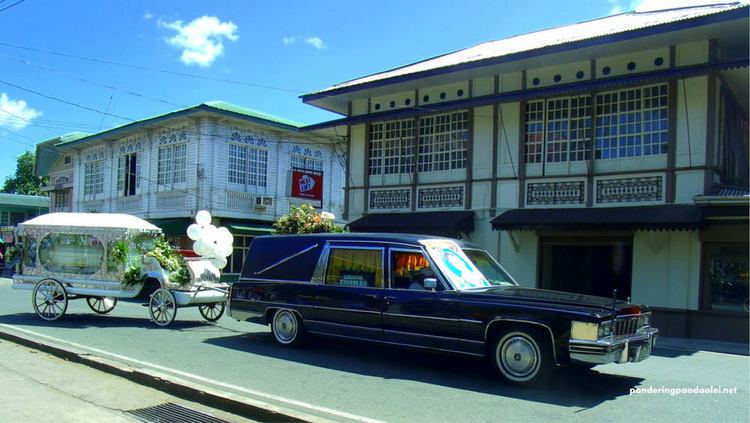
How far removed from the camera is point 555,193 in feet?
51.7

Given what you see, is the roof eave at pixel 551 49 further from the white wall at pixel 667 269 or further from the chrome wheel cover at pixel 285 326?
the chrome wheel cover at pixel 285 326

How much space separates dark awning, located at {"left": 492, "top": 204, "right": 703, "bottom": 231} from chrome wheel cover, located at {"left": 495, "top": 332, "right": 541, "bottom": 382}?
24.8 feet

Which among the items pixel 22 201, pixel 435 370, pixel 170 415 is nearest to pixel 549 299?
pixel 435 370

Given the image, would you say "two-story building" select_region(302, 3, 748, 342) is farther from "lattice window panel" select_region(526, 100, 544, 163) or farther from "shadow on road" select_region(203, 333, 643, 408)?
"shadow on road" select_region(203, 333, 643, 408)

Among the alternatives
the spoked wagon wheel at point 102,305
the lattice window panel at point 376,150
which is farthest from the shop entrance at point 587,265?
the spoked wagon wheel at point 102,305

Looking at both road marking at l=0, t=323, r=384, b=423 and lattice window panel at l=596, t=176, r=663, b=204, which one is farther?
lattice window panel at l=596, t=176, r=663, b=204

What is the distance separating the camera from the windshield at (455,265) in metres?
7.97

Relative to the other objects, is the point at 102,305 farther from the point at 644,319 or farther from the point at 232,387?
the point at 644,319

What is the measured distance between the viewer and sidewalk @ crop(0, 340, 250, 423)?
5895 mm

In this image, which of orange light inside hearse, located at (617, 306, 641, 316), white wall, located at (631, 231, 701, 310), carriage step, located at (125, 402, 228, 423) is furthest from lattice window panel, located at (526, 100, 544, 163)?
carriage step, located at (125, 402, 228, 423)

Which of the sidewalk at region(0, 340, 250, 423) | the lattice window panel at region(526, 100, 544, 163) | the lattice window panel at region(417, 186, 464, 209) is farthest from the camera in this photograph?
the lattice window panel at region(417, 186, 464, 209)

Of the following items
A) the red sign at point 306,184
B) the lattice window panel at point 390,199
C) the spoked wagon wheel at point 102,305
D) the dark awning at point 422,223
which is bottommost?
the spoked wagon wheel at point 102,305

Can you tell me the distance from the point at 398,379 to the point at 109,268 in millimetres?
7758

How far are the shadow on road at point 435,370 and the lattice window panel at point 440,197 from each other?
8327 mm
